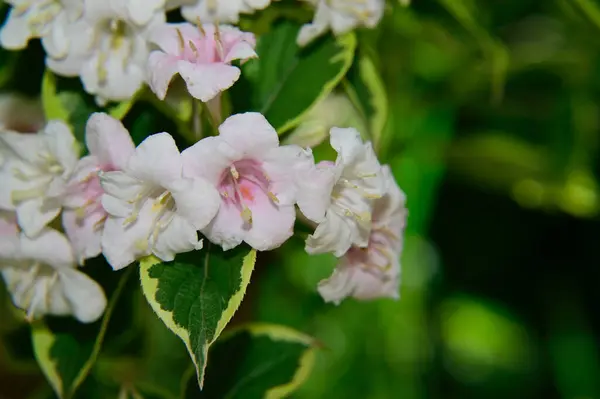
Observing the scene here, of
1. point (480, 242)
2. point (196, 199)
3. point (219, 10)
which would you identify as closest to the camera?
point (196, 199)

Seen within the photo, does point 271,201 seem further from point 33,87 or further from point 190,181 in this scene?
point 33,87

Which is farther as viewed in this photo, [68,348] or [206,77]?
[68,348]

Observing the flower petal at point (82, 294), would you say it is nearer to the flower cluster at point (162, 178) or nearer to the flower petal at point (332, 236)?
the flower cluster at point (162, 178)

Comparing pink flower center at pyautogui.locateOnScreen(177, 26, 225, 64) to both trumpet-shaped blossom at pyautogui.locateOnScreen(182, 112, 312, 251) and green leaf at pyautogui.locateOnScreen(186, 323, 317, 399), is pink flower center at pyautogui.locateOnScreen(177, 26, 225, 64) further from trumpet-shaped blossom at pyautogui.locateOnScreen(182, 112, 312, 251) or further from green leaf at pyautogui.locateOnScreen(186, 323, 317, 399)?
green leaf at pyautogui.locateOnScreen(186, 323, 317, 399)

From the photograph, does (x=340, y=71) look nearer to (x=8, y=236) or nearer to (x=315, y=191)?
A: (x=315, y=191)

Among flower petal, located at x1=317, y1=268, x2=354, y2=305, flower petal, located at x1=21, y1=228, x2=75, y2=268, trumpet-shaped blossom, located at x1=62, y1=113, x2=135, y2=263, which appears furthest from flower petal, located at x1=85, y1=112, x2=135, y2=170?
flower petal, located at x1=317, y1=268, x2=354, y2=305

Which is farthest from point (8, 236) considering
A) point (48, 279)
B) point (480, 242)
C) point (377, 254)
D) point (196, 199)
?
point (480, 242)
